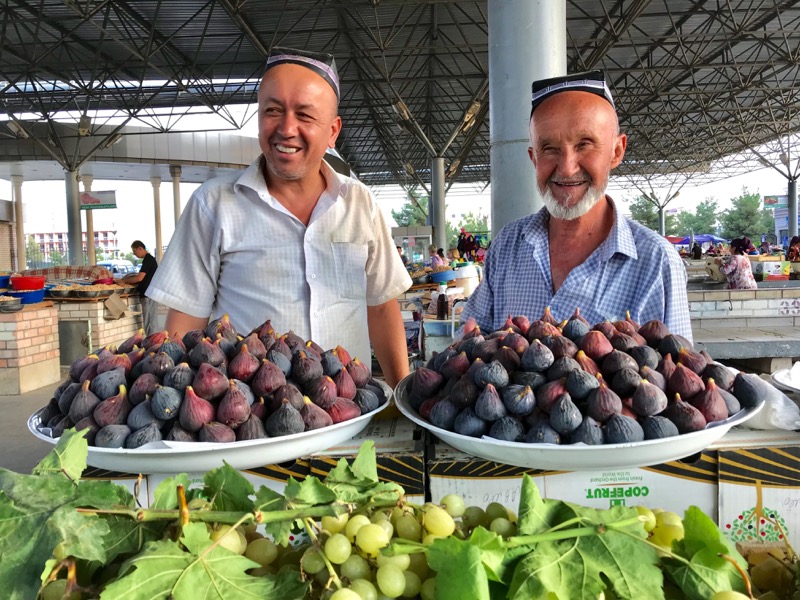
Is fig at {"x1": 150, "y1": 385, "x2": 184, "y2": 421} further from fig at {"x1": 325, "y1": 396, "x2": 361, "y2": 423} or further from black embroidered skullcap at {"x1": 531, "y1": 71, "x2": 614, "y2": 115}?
black embroidered skullcap at {"x1": 531, "y1": 71, "x2": 614, "y2": 115}

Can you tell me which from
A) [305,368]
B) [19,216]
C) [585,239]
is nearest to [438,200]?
[19,216]

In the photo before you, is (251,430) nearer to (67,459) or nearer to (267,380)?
(267,380)

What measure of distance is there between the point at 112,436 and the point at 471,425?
24.7 inches

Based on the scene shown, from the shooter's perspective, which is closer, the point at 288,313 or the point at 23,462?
the point at 288,313

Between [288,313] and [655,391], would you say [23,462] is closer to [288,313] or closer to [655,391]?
[288,313]

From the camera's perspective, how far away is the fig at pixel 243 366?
1198mm

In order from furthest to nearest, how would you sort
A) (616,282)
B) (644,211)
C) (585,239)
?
(644,211), (585,239), (616,282)

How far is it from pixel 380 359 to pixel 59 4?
39.5ft

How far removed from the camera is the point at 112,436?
1063 mm

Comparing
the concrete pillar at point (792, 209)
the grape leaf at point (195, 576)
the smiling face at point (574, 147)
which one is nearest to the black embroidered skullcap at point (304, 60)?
the smiling face at point (574, 147)

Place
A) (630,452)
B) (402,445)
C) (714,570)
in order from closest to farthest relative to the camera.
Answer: (714,570)
(630,452)
(402,445)

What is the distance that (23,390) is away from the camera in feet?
22.9

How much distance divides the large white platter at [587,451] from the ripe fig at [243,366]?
391 millimetres

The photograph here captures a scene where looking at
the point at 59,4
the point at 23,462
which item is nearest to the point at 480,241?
the point at 59,4
